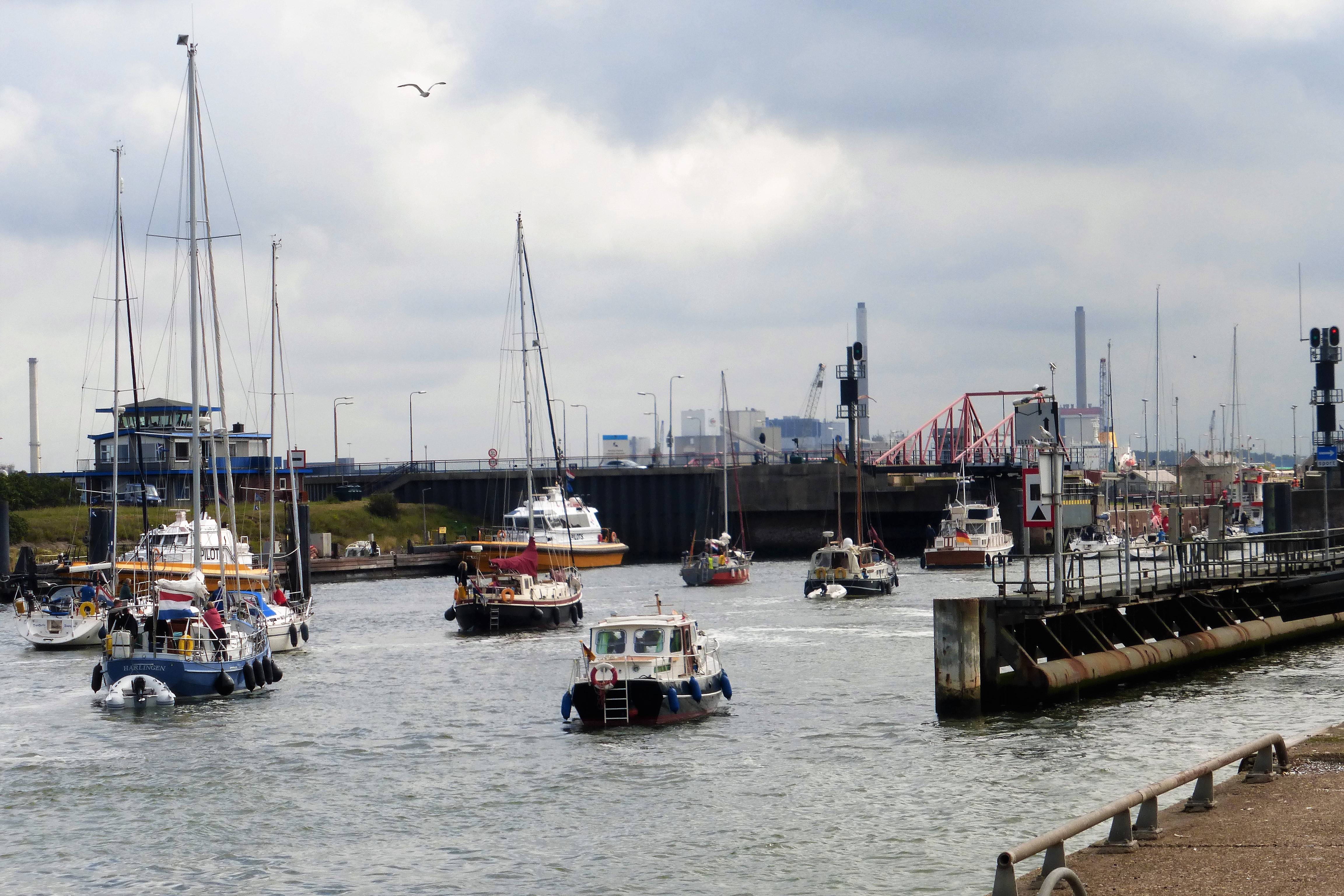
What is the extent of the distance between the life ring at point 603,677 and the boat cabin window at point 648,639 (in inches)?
34.0

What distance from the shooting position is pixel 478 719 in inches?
1599

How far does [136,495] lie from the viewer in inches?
3979

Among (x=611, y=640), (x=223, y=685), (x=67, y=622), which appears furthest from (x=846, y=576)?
(x=611, y=640)

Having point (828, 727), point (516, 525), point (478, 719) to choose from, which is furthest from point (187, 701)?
point (516, 525)

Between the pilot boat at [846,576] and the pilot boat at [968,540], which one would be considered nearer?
the pilot boat at [846,576]

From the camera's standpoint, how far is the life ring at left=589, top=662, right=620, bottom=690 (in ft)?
122

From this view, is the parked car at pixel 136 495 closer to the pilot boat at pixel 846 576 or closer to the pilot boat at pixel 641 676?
the pilot boat at pixel 846 576

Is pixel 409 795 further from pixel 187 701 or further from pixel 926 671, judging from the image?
pixel 926 671

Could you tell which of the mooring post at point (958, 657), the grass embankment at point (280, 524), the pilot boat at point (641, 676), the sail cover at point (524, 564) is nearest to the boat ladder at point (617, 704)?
the pilot boat at point (641, 676)

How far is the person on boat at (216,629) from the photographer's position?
4522 cm

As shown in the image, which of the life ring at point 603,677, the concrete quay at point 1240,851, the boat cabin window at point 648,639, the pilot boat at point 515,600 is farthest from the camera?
the pilot boat at point 515,600

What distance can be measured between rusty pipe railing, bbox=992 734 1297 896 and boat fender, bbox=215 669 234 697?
28355 millimetres

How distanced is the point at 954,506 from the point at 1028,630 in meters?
80.6

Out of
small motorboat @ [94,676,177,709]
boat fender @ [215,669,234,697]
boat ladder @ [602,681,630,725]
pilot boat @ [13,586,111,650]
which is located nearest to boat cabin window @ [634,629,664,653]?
boat ladder @ [602,681,630,725]
